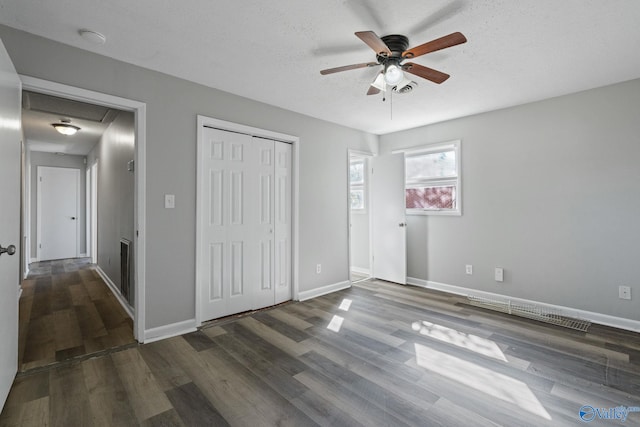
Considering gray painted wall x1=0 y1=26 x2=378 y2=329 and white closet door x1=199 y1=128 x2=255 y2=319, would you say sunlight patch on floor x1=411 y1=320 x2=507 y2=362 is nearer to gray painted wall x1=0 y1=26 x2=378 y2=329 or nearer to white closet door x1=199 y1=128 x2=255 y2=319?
gray painted wall x1=0 y1=26 x2=378 y2=329

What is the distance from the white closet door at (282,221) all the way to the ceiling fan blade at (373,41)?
195cm

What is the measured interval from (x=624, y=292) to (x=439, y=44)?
3208 mm

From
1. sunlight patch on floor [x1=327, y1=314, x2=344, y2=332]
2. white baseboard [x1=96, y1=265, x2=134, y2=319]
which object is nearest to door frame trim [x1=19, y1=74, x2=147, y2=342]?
white baseboard [x1=96, y1=265, x2=134, y2=319]

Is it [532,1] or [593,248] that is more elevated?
[532,1]

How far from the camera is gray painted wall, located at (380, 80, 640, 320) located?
9.87ft

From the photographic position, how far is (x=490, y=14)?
1966mm

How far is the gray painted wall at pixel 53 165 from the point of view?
21.6 feet

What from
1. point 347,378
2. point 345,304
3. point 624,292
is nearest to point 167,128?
point 347,378

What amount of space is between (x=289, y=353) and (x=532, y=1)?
303 cm

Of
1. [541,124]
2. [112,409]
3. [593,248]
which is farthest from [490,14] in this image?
[112,409]

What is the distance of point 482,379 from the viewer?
210cm

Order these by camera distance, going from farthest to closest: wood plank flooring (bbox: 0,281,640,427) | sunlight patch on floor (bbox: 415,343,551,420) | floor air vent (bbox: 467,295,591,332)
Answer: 1. floor air vent (bbox: 467,295,591,332)
2. sunlight patch on floor (bbox: 415,343,551,420)
3. wood plank flooring (bbox: 0,281,640,427)

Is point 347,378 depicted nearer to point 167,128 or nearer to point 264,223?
point 264,223

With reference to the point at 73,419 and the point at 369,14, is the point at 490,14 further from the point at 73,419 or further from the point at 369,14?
the point at 73,419
